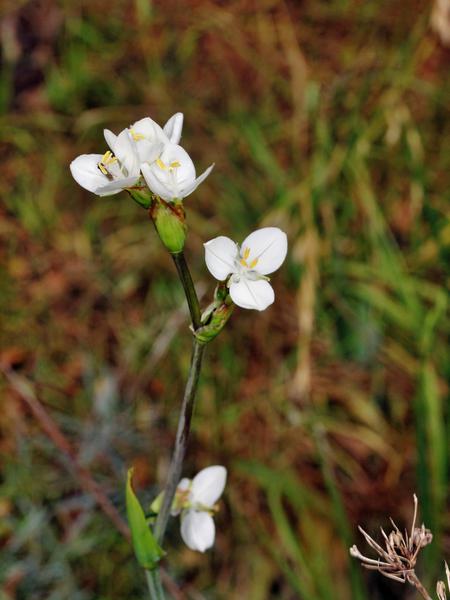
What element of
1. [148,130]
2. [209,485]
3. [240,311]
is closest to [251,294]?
[148,130]

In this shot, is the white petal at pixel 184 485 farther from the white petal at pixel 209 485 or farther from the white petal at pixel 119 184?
the white petal at pixel 119 184

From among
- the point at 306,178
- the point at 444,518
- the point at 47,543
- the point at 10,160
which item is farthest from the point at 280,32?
the point at 47,543

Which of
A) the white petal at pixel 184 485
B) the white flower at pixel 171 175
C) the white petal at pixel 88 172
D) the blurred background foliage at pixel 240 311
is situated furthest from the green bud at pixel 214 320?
the blurred background foliage at pixel 240 311

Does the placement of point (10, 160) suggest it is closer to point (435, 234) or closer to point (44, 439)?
point (44, 439)

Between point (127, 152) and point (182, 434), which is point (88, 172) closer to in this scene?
point (127, 152)

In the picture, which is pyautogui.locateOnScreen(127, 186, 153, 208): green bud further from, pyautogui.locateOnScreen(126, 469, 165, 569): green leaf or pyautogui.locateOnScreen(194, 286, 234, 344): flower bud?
pyautogui.locateOnScreen(126, 469, 165, 569): green leaf

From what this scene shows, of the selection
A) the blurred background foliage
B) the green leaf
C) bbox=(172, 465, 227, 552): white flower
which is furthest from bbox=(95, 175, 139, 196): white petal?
the blurred background foliage
